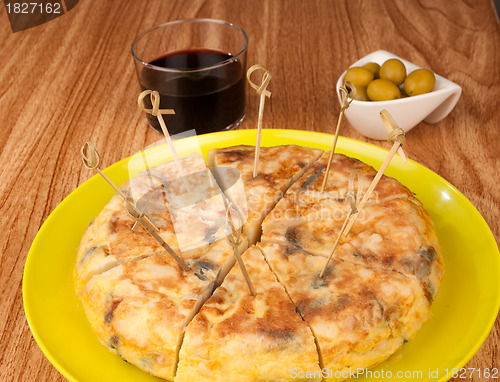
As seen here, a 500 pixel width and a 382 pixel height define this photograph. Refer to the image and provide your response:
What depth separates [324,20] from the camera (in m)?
5.11

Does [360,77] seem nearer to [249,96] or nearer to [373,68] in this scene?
[373,68]

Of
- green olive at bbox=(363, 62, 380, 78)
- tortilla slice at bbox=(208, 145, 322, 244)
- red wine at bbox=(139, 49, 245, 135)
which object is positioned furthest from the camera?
green olive at bbox=(363, 62, 380, 78)

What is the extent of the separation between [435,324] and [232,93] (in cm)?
200

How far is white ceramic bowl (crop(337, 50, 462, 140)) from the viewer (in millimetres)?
3465

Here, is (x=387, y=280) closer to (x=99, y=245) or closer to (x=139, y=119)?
(x=99, y=245)

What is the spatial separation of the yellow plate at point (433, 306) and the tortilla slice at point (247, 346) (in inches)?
10.5

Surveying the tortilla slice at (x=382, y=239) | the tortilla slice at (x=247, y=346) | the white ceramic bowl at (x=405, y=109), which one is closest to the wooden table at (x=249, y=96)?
the white ceramic bowl at (x=405, y=109)

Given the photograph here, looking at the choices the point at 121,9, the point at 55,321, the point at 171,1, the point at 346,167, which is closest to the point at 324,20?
the point at 171,1

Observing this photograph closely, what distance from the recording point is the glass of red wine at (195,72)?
337cm

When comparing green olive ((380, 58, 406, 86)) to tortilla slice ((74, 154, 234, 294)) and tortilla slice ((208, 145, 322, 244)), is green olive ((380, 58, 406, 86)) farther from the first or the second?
tortilla slice ((74, 154, 234, 294))

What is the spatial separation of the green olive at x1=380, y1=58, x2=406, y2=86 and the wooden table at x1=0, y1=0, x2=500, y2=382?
1.34 feet

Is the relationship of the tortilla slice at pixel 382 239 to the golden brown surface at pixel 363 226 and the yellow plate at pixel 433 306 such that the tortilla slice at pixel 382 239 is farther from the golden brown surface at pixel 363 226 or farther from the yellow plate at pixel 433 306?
the yellow plate at pixel 433 306

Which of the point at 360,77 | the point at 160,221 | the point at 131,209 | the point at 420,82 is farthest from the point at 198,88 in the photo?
the point at 131,209

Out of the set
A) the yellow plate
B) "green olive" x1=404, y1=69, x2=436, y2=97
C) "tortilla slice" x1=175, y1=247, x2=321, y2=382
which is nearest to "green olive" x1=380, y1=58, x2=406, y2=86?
"green olive" x1=404, y1=69, x2=436, y2=97
